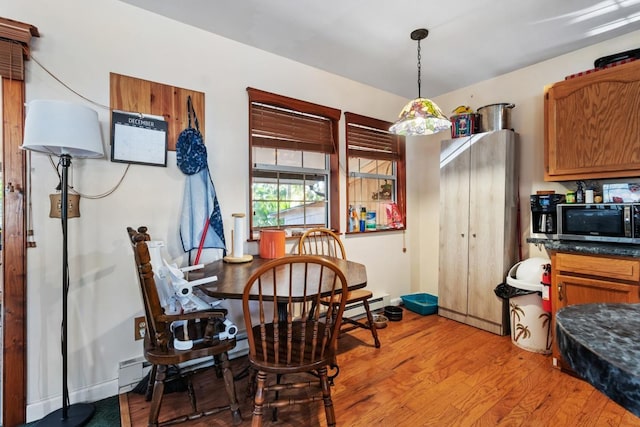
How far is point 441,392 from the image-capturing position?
1981 mm

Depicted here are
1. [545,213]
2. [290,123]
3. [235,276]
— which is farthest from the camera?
[290,123]

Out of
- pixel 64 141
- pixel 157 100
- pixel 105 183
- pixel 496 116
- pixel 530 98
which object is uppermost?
pixel 530 98

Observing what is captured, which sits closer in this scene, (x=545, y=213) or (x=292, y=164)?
(x=545, y=213)

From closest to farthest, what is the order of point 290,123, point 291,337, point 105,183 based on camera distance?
1. point 291,337
2. point 105,183
3. point 290,123

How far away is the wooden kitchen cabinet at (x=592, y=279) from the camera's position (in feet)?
6.35

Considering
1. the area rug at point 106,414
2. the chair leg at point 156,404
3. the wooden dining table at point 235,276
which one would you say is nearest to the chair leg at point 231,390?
the chair leg at point 156,404

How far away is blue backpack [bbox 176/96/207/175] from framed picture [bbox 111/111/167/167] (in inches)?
4.0

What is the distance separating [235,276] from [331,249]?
1.37 metres

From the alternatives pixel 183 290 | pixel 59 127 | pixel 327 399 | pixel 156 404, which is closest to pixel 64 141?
pixel 59 127

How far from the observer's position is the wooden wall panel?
78.5 inches

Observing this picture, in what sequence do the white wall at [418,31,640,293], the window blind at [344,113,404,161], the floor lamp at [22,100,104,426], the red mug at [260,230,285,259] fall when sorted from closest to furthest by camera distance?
the floor lamp at [22,100,104,426], the red mug at [260,230,285,259], the white wall at [418,31,640,293], the window blind at [344,113,404,161]

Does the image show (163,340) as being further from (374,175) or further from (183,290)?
(374,175)

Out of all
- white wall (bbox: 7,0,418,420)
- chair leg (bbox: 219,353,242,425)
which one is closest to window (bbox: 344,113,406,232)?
white wall (bbox: 7,0,418,420)

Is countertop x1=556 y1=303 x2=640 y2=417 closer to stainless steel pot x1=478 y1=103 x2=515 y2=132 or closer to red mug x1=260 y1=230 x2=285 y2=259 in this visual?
red mug x1=260 y1=230 x2=285 y2=259
